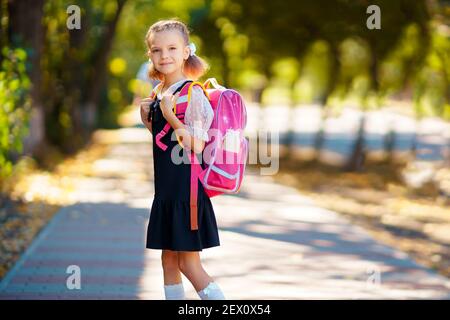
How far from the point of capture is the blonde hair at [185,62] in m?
4.82

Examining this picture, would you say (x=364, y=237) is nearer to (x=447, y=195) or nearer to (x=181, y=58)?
(x=447, y=195)

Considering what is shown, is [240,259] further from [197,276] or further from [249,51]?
[249,51]

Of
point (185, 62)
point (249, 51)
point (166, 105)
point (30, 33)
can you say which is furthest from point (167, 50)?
point (249, 51)

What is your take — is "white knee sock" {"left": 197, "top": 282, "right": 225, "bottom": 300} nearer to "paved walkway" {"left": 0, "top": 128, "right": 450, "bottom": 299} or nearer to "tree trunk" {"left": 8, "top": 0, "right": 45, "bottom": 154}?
"paved walkway" {"left": 0, "top": 128, "right": 450, "bottom": 299}

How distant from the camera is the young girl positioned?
15.4 feet

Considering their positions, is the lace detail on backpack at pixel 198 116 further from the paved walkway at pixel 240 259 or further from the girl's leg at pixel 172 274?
the paved walkway at pixel 240 259

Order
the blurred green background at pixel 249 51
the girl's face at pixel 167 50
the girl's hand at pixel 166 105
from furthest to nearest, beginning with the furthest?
the blurred green background at pixel 249 51
the girl's face at pixel 167 50
the girl's hand at pixel 166 105

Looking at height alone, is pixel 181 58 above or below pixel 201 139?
above

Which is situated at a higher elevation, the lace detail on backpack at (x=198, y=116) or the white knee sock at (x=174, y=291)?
the lace detail on backpack at (x=198, y=116)

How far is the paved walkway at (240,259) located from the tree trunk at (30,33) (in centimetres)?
349

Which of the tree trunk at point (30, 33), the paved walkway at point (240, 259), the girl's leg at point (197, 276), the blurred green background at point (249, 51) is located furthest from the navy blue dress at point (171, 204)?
the tree trunk at point (30, 33)

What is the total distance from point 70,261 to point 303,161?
13156 mm
